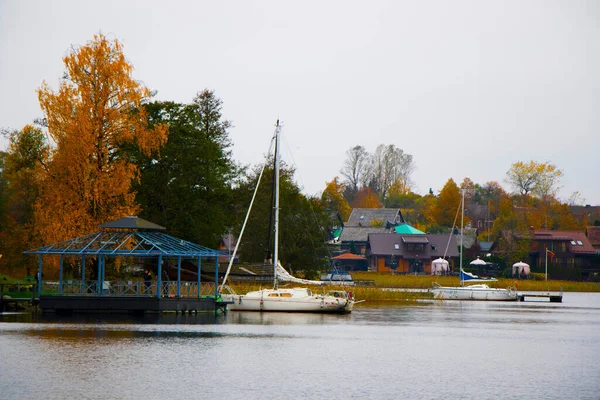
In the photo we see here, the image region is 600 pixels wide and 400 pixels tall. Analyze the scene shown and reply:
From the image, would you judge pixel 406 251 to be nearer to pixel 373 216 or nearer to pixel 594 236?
pixel 373 216

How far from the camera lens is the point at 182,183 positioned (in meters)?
77.4

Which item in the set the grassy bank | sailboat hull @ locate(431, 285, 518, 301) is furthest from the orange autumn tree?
the grassy bank

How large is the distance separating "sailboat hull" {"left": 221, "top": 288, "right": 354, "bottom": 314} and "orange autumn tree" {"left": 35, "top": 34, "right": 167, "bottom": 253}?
10731mm

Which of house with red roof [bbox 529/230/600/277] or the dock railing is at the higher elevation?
house with red roof [bbox 529/230/600/277]

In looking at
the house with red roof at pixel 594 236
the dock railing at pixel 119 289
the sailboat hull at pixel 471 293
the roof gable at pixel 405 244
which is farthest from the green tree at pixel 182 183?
the house with red roof at pixel 594 236

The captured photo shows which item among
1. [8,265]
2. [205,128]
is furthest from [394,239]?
[8,265]

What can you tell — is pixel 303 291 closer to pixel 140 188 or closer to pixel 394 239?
pixel 140 188

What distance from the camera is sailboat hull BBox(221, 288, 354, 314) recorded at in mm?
66438

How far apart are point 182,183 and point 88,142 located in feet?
53.2

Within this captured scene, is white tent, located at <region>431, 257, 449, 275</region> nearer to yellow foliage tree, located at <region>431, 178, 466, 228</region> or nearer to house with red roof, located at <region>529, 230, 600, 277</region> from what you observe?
house with red roof, located at <region>529, 230, 600, 277</region>

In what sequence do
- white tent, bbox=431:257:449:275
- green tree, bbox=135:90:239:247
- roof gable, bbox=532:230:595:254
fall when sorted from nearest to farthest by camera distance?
green tree, bbox=135:90:239:247 → white tent, bbox=431:257:449:275 → roof gable, bbox=532:230:595:254

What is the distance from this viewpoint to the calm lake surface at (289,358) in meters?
32.7

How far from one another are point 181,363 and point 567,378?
16.0 meters

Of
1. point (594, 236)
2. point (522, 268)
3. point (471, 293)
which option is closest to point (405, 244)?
point (522, 268)
